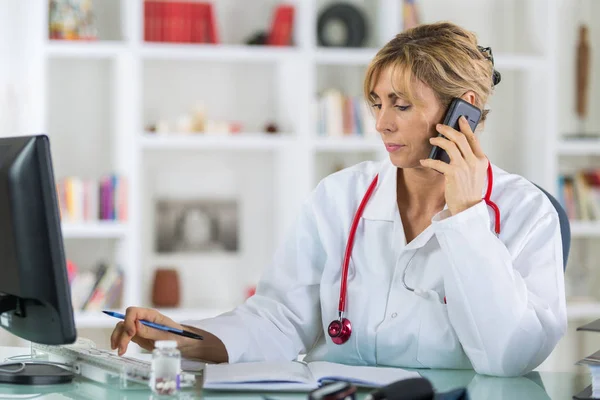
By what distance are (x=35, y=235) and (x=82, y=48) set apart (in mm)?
2754

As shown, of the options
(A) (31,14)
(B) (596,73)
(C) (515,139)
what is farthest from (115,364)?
(B) (596,73)

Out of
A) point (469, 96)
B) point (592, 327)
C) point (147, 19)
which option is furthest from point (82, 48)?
point (592, 327)

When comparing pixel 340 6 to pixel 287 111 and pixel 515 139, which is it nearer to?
pixel 287 111

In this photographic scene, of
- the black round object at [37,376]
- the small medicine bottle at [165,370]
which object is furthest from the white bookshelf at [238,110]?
the small medicine bottle at [165,370]

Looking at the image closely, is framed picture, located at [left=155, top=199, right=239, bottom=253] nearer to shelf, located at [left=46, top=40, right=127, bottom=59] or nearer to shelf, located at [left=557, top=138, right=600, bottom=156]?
shelf, located at [left=46, top=40, right=127, bottom=59]

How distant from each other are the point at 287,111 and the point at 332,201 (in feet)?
7.04

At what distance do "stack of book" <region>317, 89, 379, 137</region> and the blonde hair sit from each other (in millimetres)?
2158

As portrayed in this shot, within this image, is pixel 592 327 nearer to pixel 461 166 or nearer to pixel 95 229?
pixel 461 166

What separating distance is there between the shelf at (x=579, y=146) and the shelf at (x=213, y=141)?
142 cm

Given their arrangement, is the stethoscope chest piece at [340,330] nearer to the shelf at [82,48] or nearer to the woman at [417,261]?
the woman at [417,261]

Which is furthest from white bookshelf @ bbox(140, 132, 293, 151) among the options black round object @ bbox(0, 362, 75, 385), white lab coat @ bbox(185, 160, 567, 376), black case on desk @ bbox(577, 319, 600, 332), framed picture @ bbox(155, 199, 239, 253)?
black case on desk @ bbox(577, 319, 600, 332)

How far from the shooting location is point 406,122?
211 centimetres

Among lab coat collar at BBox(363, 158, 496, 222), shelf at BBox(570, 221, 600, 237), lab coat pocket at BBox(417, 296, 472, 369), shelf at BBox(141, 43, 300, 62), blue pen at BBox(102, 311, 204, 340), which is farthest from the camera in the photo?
shelf at BBox(570, 221, 600, 237)

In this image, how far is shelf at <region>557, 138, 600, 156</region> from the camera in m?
4.60
